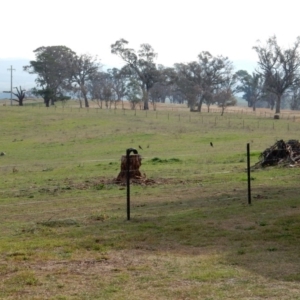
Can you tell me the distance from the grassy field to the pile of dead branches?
3.08ft

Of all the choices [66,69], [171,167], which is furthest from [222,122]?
[66,69]

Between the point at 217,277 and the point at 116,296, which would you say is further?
the point at 217,277

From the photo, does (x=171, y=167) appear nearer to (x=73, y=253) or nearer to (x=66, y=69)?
(x=73, y=253)

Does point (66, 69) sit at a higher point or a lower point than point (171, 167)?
higher

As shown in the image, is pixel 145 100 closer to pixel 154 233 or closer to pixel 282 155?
pixel 282 155

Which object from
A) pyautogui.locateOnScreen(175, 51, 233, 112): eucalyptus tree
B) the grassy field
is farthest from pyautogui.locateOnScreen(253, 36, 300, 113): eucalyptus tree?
the grassy field

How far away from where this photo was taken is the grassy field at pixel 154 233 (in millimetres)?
8602

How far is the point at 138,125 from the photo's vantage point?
60562 millimetres

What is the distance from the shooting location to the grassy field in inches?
339

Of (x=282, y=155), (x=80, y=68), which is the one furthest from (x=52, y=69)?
(x=282, y=155)

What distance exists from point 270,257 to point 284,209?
526 cm

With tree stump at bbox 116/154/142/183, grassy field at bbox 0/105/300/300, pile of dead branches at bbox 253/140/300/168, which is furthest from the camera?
pile of dead branches at bbox 253/140/300/168

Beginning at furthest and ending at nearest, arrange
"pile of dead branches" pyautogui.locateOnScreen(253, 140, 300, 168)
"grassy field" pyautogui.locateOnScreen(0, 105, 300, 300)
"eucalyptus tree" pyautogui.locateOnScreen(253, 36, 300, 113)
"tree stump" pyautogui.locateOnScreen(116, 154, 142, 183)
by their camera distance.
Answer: "eucalyptus tree" pyautogui.locateOnScreen(253, 36, 300, 113), "pile of dead branches" pyautogui.locateOnScreen(253, 140, 300, 168), "tree stump" pyautogui.locateOnScreen(116, 154, 142, 183), "grassy field" pyautogui.locateOnScreen(0, 105, 300, 300)

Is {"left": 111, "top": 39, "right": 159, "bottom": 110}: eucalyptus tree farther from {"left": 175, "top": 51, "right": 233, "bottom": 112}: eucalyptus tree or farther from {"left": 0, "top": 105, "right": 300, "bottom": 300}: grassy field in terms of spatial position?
{"left": 0, "top": 105, "right": 300, "bottom": 300}: grassy field
